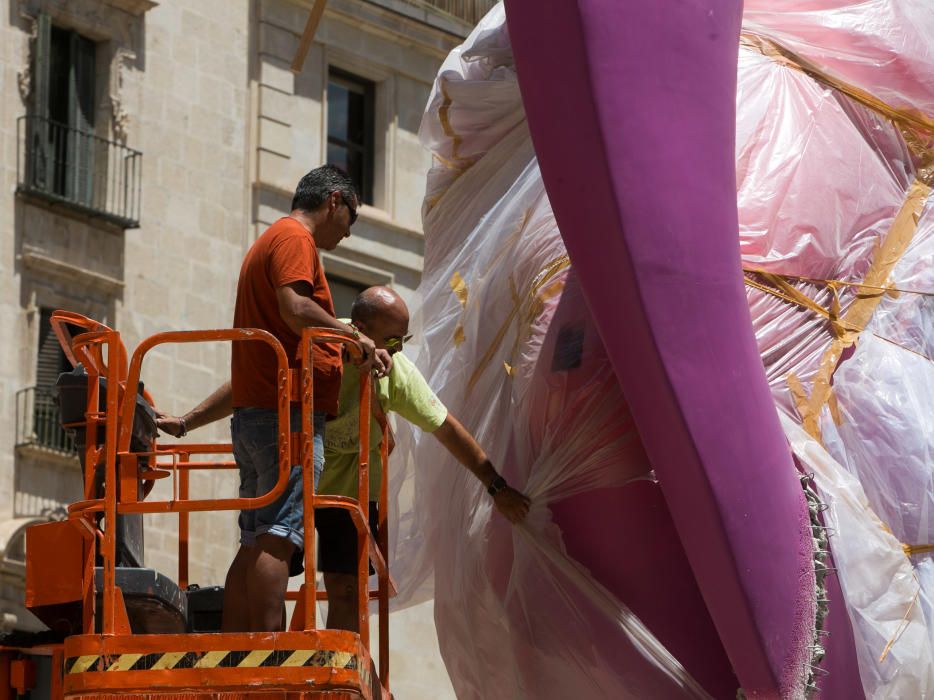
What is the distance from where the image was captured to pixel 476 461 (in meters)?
11.1

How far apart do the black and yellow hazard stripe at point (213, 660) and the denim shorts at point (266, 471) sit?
64cm

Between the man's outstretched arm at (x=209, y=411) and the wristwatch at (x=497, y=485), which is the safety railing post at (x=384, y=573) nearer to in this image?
the wristwatch at (x=497, y=485)

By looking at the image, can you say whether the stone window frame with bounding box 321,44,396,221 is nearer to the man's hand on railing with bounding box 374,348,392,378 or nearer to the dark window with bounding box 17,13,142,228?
the dark window with bounding box 17,13,142,228

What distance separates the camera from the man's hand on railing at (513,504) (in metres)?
11.0

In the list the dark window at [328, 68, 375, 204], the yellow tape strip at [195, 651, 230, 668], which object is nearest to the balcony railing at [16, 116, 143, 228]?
the dark window at [328, 68, 375, 204]

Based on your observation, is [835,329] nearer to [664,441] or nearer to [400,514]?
[664,441]

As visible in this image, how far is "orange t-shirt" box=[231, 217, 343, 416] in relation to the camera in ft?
33.7

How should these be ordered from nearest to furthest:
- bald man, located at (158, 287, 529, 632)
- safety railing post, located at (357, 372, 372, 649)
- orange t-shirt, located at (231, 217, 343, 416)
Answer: safety railing post, located at (357, 372, 372, 649) < orange t-shirt, located at (231, 217, 343, 416) < bald man, located at (158, 287, 529, 632)

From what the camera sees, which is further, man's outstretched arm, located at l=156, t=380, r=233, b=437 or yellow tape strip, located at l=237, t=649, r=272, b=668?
man's outstretched arm, located at l=156, t=380, r=233, b=437

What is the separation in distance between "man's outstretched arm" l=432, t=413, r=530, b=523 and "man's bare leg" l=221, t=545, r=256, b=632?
4.60 ft

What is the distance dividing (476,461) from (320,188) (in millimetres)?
1410

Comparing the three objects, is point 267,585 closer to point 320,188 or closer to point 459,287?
point 320,188

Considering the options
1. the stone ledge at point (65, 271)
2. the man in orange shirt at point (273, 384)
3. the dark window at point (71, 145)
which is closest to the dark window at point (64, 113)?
the dark window at point (71, 145)

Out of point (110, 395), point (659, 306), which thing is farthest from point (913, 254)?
point (110, 395)
